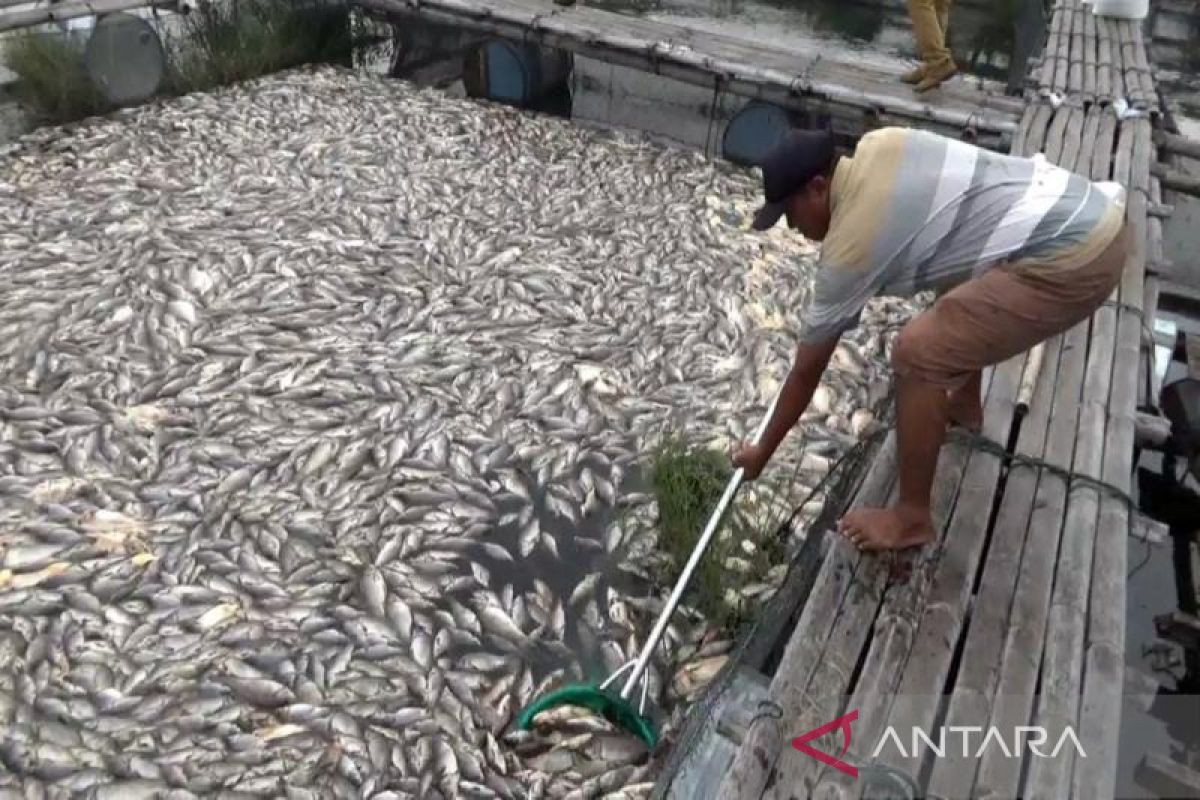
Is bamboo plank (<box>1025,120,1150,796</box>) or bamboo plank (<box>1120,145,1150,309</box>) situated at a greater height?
bamboo plank (<box>1120,145,1150,309</box>)

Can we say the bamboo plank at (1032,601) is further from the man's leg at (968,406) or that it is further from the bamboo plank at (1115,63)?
the bamboo plank at (1115,63)

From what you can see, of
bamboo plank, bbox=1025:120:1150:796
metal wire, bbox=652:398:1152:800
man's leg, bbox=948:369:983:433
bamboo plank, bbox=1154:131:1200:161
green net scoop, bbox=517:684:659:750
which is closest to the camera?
metal wire, bbox=652:398:1152:800

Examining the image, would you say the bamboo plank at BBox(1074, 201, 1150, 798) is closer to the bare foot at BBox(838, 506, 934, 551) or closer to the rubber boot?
the bare foot at BBox(838, 506, 934, 551)

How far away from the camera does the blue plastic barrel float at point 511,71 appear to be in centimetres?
1127

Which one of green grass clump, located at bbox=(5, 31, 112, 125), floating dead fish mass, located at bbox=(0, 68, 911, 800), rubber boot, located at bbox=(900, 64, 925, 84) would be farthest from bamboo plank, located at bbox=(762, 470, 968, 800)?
green grass clump, located at bbox=(5, 31, 112, 125)

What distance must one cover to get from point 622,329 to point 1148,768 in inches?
156

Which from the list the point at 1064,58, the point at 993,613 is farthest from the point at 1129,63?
the point at 993,613

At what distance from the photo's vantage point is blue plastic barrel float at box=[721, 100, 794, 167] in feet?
32.9

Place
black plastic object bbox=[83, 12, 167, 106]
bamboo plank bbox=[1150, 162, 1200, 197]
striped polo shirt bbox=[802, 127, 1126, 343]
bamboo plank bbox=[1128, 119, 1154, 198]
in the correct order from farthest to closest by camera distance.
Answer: black plastic object bbox=[83, 12, 167, 106]
bamboo plank bbox=[1150, 162, 1200, 197]
bamboo plank bbox=[1128, 119, 1154, 198]
striped polo shirt bbox=[802, 127, 1126, 343]

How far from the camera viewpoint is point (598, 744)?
3904 mm

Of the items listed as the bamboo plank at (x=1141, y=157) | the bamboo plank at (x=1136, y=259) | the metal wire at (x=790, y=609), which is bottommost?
the metal wire at (x=790, y=609)

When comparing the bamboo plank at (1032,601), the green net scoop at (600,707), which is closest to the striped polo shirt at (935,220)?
the bamboo plank at (1032,601)

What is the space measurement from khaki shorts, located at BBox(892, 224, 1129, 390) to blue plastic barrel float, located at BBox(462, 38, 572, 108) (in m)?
8.77

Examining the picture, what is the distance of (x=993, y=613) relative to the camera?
3.45m
